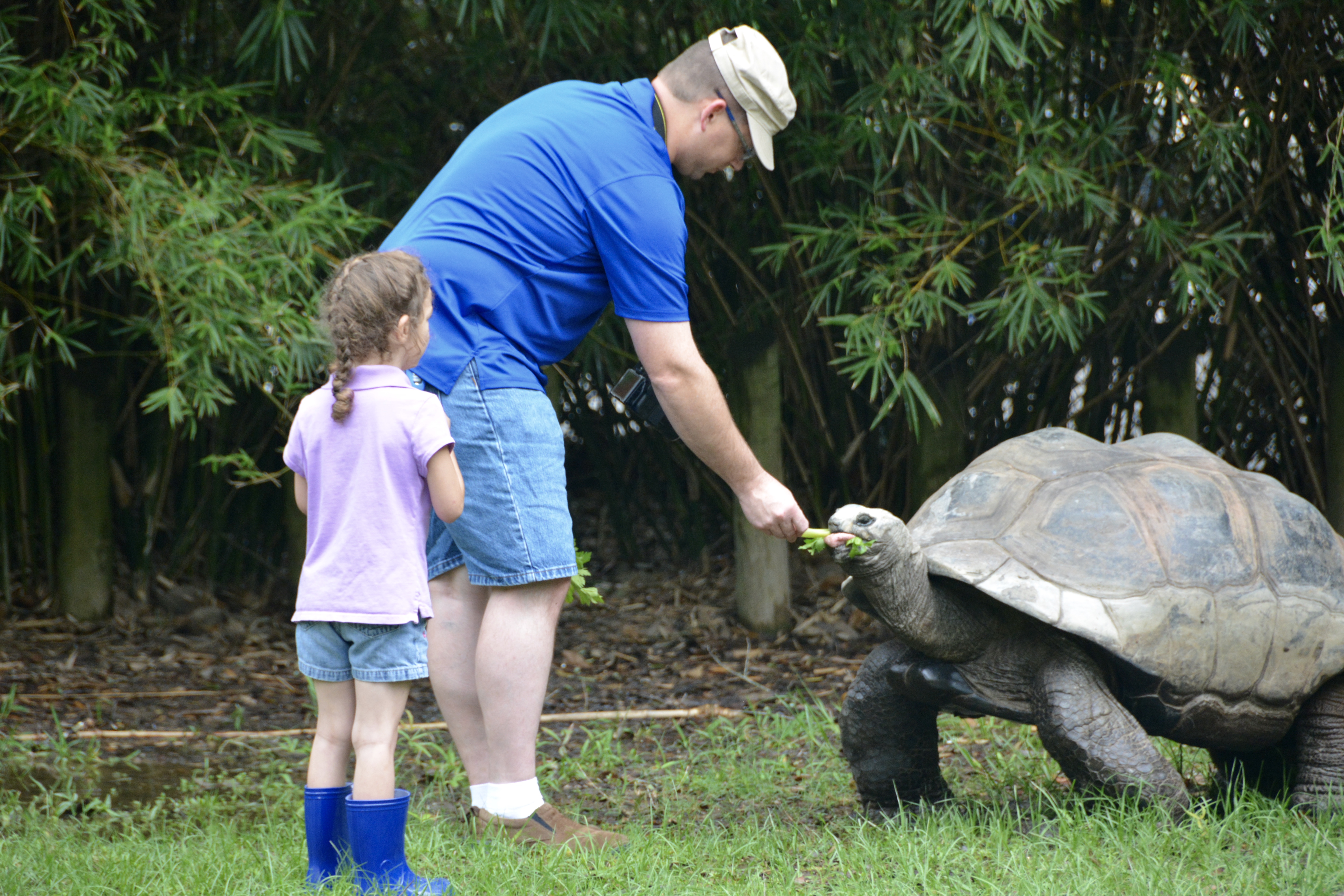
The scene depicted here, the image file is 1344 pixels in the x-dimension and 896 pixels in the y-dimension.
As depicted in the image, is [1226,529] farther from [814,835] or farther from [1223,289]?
[1223,289]

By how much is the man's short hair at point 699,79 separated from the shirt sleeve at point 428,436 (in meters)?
0.88

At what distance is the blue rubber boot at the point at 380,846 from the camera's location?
2.04 metres

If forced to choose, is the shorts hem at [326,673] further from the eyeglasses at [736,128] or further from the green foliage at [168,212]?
the green foliage at [168,212]

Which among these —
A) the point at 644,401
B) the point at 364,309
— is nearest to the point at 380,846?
the point at 364,309

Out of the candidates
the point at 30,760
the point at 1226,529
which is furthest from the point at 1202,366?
the point at 30,760

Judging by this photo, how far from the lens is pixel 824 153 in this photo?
4219 millimetres

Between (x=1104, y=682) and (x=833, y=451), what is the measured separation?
266 cm

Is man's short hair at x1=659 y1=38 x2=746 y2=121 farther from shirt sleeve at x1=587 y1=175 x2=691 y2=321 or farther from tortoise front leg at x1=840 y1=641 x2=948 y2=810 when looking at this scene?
tortoise front leg at x1=840 y1=641 x2=948 y2=810

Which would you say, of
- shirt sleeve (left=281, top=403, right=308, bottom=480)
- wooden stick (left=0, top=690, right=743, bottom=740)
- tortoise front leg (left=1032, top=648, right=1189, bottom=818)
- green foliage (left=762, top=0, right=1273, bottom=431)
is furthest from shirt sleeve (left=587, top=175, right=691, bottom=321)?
wooden stick (left=0, top=690, right=743, bottom=740)

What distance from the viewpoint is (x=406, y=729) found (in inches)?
151

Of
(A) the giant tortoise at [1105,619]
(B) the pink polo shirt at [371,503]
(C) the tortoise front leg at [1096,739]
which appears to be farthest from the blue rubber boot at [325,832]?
(C) the tortoise front leg at [1096,739]

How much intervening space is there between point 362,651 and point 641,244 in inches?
35.9

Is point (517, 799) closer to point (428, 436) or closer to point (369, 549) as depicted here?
point (369, 549)

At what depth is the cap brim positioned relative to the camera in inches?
98.6
